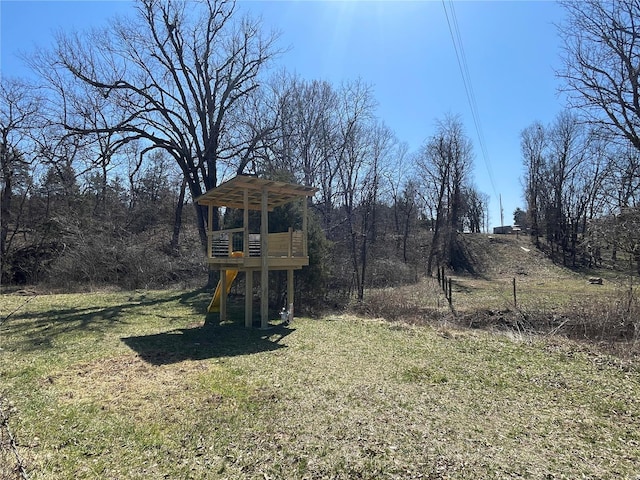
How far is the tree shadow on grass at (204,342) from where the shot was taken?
19.7 ft

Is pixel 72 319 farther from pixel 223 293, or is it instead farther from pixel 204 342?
pixel 204 342

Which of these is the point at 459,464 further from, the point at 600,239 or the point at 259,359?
the point at 600,239

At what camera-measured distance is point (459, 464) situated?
9.59 ft

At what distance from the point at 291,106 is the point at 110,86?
957 cm

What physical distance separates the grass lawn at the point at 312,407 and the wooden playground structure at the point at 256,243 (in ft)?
4.62

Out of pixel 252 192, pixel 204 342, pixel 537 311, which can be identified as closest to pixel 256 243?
pixel 252 192

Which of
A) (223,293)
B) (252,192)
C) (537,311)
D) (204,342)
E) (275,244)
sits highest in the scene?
(252,192)

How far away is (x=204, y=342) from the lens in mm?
6898

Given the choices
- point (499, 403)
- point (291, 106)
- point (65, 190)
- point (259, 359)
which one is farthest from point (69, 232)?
point (499, 403)

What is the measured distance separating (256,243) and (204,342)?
3315mm

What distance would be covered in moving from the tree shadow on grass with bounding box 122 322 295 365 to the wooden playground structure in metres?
0.61

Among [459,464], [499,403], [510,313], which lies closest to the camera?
[459,464]

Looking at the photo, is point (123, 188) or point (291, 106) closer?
point (291, 106)

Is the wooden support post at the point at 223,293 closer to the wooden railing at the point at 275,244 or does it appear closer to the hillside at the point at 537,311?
the wooden railing at the point at 275,244
